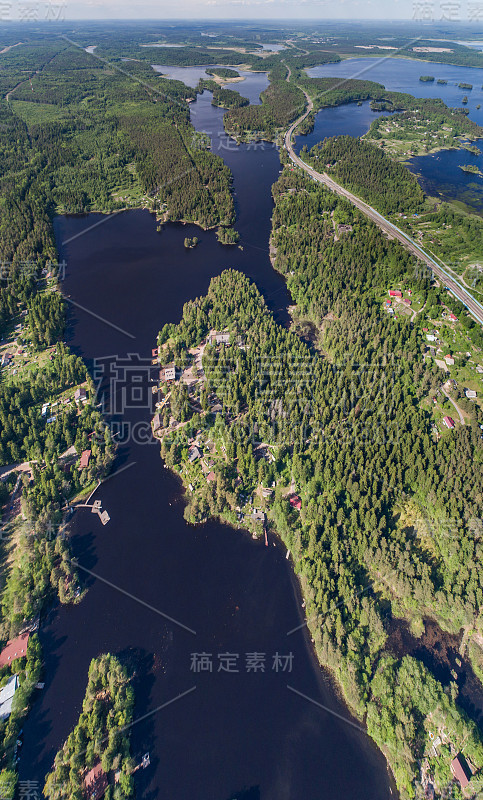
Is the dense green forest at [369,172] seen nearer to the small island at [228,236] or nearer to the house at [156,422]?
the small island at [228,236]

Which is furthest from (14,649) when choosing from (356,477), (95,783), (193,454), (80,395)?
(356,477)

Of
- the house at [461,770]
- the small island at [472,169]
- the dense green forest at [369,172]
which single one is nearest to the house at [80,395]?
the house at [461,770]

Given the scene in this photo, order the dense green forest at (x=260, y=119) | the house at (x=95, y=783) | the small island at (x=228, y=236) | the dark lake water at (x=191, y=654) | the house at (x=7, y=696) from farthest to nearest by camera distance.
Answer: the dense green forest at (x=260, y=119)
the small island at (x=228, y=236)
the house at (x=7, y=696)
the dark lake water at (x=191, y=654)
the house at (x=95, y=783)

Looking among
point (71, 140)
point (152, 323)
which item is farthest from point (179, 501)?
point (71, 140)

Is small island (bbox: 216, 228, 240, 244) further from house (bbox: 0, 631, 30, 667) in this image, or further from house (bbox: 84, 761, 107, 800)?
house (bbox: 84, 761, 107, 800)

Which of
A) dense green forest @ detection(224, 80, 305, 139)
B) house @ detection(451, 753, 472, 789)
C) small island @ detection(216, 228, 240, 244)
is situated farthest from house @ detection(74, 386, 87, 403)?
dense green forest @ detection(224, 80, 305, 139)

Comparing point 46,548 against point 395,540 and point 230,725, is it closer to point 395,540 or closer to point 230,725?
point 230,725
